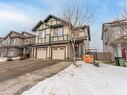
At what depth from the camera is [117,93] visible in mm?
6430

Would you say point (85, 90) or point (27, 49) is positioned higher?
point (27, 49)

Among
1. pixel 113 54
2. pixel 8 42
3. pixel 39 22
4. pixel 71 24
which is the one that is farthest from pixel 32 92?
pixel 8 42

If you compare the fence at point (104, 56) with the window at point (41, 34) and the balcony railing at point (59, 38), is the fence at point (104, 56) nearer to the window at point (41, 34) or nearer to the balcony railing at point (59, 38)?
the balcony railing at point (59, 38)

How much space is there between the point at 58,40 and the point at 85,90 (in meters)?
16.8

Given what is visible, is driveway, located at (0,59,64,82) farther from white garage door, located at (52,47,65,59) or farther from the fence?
the fence

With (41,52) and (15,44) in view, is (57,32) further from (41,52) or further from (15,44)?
(15,44)

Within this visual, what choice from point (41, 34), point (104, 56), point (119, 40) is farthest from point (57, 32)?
point (119, 40)

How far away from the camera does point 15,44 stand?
31.8 m

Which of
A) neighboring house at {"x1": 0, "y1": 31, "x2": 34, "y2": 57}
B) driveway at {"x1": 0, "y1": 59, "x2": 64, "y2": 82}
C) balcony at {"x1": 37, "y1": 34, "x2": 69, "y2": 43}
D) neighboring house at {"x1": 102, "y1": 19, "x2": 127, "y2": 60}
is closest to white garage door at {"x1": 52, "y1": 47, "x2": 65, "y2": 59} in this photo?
balcony at {"x1": 37, "y1": 34, "x2": 69, "y2": 43}

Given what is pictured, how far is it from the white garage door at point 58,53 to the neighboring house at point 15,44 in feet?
27.9

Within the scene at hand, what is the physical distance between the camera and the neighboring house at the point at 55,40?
844 inches

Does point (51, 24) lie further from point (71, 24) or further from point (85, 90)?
point (85, 90)

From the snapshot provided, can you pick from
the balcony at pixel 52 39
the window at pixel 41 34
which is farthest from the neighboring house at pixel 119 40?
the window at pixel 41 34

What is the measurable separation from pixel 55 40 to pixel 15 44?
13.8 meters
